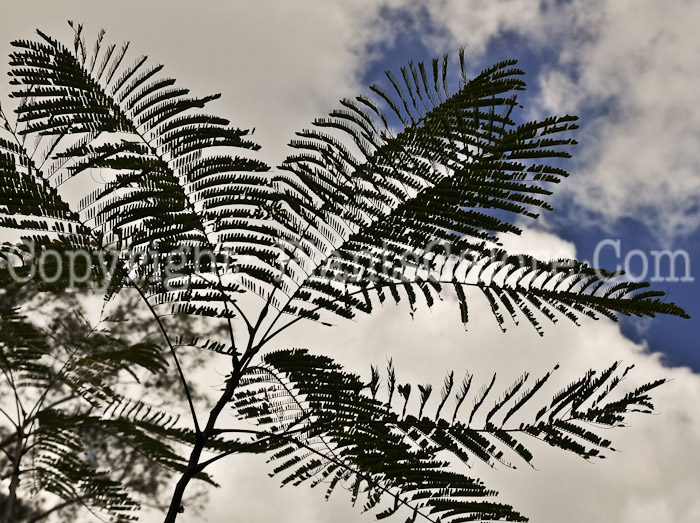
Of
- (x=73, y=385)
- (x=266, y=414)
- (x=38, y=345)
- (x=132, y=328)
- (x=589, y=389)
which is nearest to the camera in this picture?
(x=73, y=385)

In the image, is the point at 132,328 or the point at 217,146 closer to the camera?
the point at 217,146

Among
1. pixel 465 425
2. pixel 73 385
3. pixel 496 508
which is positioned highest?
pixel 465 425


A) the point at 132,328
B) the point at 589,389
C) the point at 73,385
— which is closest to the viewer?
the point at 73,385

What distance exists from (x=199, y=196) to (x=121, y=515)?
0.79 meters

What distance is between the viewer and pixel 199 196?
174 centimetres

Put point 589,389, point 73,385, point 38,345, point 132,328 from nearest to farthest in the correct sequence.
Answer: point 73,385, point 38,345, point 589,389, point 132,328

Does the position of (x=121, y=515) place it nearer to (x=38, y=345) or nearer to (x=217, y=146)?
(x=38, y=345)

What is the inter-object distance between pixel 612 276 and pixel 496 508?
585 millimetres

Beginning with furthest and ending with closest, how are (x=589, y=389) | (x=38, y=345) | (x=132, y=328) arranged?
(x=132, y=328) → (x=589, y=389) → (x=38, y=345)

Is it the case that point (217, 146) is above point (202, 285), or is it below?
above

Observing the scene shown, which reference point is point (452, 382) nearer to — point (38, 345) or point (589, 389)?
point (589, 389)

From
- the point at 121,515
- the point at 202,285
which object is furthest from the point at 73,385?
the point at 202,285

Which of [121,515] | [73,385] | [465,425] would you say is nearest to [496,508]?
[465,425]

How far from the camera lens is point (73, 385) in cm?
109
